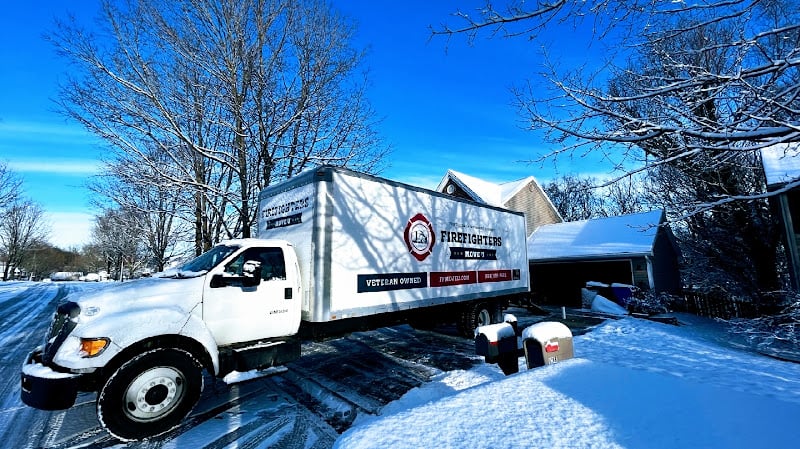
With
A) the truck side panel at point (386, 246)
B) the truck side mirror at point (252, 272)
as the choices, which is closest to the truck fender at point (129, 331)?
the truck side mirror at point (252, 272)

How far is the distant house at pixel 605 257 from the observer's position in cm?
1648

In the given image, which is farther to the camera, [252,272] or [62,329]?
[252,272]

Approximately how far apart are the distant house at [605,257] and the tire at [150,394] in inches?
600

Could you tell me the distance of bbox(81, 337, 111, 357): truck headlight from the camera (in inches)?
148

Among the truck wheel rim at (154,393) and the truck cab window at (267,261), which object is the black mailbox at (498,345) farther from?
the truck wheel rim at (154,393)

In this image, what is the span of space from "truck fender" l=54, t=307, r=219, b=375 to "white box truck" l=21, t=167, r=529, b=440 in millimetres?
12

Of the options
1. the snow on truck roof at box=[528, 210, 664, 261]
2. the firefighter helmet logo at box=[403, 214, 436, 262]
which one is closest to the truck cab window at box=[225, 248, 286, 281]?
the firefighter helmet logo at box=[403, 214, 436, 262]

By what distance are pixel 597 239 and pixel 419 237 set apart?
52.5 feet

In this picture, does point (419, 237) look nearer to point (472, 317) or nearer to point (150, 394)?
point (472, 317)

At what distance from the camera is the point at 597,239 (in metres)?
19.0

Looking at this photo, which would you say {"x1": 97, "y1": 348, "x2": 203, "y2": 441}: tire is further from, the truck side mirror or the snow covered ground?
the snow covered ground

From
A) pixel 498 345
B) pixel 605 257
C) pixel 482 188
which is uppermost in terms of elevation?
pixel 482 188

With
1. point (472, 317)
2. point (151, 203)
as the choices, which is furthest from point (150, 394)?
point (151, 203)

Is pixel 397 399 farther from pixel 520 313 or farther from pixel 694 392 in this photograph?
pixel 520 313
